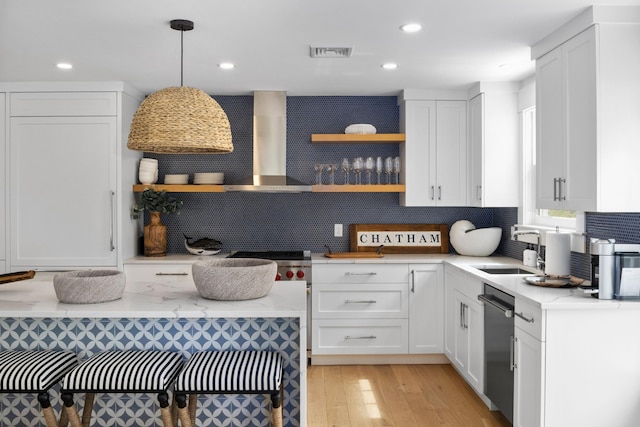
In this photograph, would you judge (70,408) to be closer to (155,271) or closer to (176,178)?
(155,271)

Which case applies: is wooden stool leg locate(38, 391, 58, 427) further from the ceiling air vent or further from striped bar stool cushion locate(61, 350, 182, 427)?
the ceiling air vent

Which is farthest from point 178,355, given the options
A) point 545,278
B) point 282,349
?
point 545,278

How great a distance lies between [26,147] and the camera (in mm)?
4695

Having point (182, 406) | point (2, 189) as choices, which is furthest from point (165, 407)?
point (2, 189)

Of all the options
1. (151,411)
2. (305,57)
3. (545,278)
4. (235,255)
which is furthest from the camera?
(235,255)

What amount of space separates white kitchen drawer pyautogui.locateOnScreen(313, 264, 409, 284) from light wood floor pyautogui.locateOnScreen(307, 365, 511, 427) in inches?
28.4

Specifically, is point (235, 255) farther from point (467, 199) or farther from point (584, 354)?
point (584, 354)

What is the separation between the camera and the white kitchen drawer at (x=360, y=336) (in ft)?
16.0

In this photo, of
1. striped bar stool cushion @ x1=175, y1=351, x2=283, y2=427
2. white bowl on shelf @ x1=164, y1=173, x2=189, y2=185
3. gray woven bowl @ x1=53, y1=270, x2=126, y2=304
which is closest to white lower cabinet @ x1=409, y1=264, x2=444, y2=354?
white bowl on shelf @ x1=164, y1=173, x2=189, y2=185

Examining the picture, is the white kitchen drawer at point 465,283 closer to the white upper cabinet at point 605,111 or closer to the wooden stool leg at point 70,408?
the white upper cabinet at point 605,111

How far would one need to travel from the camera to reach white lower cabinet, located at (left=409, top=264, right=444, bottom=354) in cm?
488

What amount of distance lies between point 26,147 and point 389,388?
3.44 m

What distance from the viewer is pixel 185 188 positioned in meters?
5.05

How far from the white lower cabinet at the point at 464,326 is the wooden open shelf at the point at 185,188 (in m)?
2.10
